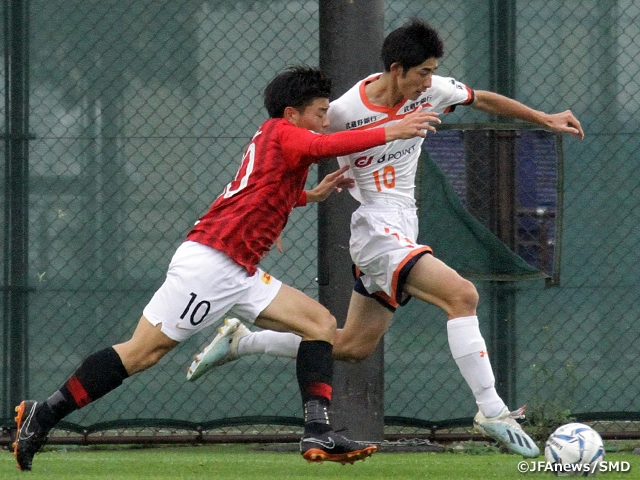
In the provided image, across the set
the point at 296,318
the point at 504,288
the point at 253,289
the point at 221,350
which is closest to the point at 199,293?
the point at 253,289

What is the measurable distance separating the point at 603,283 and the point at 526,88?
49.2 inches

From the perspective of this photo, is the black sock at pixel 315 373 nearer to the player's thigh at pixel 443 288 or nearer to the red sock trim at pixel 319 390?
the red sock trim at pixel 319 390

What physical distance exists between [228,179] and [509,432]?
268 cm

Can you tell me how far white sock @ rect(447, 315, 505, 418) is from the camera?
4766mm

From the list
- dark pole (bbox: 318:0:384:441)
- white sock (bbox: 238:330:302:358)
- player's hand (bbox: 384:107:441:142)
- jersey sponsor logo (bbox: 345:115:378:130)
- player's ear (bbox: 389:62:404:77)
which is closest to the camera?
player's hand (bbox: 384:107:441:142)

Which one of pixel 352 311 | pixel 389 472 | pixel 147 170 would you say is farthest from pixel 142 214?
pixel 389 472

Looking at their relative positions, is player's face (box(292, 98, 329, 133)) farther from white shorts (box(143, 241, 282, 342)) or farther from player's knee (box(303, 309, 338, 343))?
player's knee (box(303, 309, 338, 343))

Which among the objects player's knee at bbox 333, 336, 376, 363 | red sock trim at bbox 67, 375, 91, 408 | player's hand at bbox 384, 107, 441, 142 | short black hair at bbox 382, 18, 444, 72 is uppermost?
short black hair at bbox 382, 18, 444, 72

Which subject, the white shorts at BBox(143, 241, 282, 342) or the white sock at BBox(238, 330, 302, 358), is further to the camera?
the white sock at BBox(238, 330, 302, 358)

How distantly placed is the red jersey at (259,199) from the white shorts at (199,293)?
0.05 m

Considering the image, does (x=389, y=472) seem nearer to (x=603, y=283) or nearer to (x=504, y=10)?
(x=603, y=283)

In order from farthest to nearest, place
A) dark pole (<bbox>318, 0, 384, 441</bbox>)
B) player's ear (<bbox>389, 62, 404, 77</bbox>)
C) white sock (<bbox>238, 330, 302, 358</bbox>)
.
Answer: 1. dark pole (<bbox>318, 0, 384, 441</bbox>)
2. white sock (<bbox>238, 330, 302, 358</bbox>)
3. player's ear (<bbox>389, 62, 404, 77</bbox>)

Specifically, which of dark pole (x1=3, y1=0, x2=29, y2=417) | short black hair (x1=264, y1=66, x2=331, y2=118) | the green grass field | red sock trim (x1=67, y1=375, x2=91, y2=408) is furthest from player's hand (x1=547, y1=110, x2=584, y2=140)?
dark pole (x1=3, y1=0, x2=29, y2=417)

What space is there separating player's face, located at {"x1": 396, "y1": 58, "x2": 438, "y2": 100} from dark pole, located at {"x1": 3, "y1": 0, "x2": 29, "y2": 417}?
259 cm
